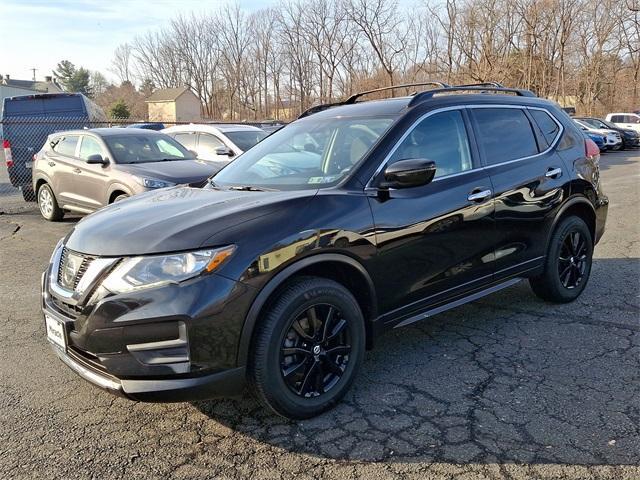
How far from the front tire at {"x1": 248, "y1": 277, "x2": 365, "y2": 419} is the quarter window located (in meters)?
6.83

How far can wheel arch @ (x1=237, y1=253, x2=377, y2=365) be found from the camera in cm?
270

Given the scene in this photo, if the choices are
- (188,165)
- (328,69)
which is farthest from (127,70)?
(188,165)

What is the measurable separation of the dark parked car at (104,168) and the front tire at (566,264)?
483cm

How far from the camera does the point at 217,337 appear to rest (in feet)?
8.61

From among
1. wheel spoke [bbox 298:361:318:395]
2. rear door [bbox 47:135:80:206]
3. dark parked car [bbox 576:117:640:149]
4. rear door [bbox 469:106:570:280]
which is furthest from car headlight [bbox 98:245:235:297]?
dark parked car [bbox 576:117:640:149]

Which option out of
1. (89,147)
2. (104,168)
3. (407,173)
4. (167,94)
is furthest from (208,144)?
(167,94)

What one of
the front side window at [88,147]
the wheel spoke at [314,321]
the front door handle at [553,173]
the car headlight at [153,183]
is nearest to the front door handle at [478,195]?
the front door handle at [553,173]

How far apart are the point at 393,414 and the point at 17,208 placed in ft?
36.3

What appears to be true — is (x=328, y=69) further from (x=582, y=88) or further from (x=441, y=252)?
(x=441, y=252)

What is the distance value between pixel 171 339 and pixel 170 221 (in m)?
0.65

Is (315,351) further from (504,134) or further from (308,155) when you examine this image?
(504,134)

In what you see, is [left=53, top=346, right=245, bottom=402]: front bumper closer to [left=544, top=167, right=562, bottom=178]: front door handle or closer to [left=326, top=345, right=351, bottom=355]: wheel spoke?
[left=326, top=345, right=351, bottom=355]: wheel spoke

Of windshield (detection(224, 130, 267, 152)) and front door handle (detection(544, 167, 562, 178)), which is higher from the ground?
windshield (detection(224, 130, 267, 152))

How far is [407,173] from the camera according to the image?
10.4ft
